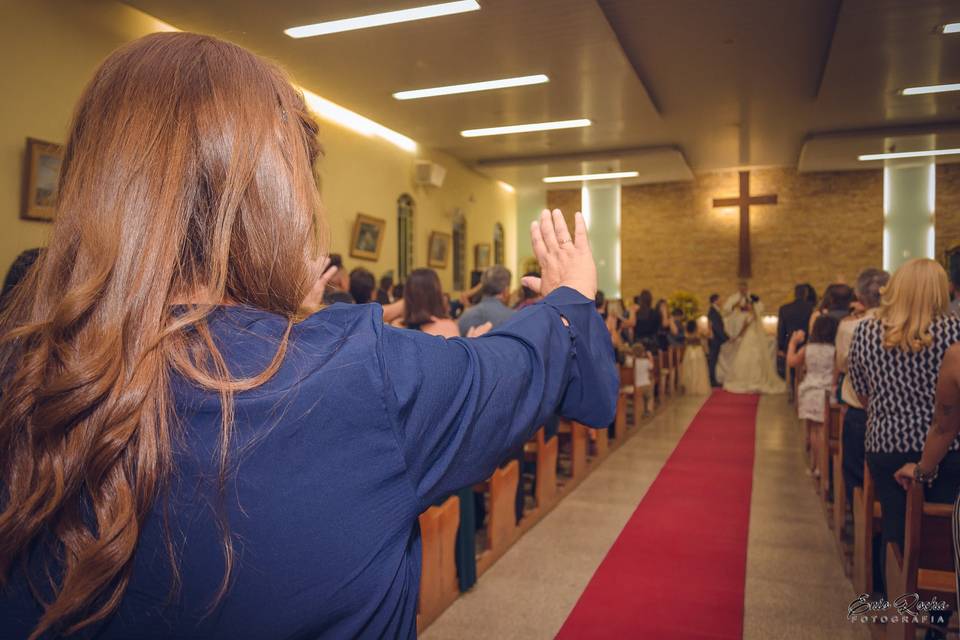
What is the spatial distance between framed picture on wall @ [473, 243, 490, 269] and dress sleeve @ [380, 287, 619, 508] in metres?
14.4

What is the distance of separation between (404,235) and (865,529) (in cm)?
983

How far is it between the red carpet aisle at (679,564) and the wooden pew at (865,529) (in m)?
0.65

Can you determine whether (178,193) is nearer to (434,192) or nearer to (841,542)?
(841,542)

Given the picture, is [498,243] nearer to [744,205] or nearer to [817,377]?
[744,205]

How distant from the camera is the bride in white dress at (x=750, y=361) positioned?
12.4 meters

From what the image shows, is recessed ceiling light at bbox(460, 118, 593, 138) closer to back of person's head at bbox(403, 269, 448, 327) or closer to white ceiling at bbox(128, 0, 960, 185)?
white ceiling at bbox(128, 0, 960, 185)

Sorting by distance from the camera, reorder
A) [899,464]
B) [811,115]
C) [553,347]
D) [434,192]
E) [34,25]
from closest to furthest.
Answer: [553,347], [899,464], [34,25], [811,115], [434,192]

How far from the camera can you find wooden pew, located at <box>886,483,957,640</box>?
Answer: 8.50 ft

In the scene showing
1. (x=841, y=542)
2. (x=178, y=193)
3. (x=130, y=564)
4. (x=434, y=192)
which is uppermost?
(x=434, y=192)

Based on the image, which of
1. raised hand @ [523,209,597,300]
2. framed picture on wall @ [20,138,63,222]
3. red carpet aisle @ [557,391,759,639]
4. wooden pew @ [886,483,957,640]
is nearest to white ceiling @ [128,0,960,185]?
framed picture on wall @ [20,138,63,222]

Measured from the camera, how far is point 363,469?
2.50 feet

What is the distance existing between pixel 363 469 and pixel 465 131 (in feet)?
37.3

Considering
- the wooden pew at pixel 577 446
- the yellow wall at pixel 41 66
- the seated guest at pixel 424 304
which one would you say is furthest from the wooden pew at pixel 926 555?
the yellow wall at pixel 41 66

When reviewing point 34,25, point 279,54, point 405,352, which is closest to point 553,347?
point 405,352
